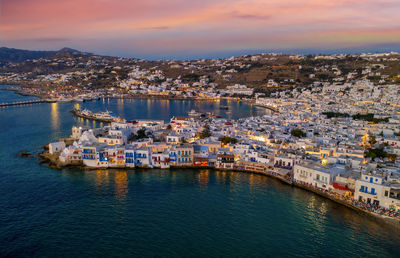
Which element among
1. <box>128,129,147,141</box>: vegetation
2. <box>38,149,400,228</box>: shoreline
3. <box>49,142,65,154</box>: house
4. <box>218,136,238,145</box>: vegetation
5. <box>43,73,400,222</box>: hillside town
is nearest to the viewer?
<box>38,149,400,228</box>: shoreline

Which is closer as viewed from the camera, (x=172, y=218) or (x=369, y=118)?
(x=172, y=218)

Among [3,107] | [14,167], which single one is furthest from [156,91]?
[14,167]

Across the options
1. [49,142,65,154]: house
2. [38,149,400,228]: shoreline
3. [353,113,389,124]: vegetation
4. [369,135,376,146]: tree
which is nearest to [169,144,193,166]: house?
[38,149,400,228]: shoreline

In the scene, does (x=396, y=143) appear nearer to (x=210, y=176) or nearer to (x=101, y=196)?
(x=210, y=176)

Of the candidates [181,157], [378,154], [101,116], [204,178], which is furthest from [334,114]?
[101,116]

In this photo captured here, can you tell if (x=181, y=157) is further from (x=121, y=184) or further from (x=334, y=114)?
(x=334, y=114)

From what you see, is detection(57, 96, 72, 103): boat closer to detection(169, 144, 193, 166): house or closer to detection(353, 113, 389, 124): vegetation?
detection(169, 144, 193, 166): house

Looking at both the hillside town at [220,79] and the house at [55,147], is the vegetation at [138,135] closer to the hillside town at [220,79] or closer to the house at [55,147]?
the house at [55,147]

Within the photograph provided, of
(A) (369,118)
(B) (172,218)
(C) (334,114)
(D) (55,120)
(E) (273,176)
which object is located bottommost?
(B) (172,218)
